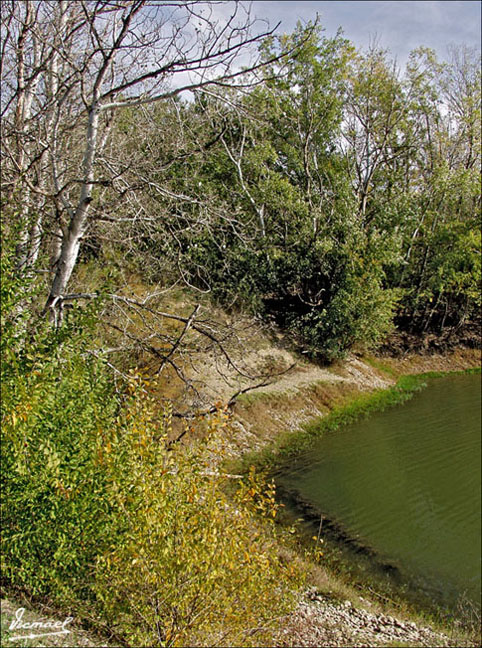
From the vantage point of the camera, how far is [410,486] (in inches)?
503

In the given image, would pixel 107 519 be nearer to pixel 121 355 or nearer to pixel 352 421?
pixel 121 355

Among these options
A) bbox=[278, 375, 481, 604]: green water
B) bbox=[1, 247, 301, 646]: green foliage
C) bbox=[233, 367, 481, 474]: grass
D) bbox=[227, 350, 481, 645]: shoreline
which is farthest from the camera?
bbox=[233, 367, 481, 474]: grass

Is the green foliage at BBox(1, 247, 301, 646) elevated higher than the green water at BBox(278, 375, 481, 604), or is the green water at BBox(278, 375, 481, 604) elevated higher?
the green foliage at BBox(1, 247, 301, 646)

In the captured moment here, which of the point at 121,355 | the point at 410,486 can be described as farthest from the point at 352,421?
the point at 121,355

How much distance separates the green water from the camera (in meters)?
9.48

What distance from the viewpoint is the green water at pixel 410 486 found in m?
9.48

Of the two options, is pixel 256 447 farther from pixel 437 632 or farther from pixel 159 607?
pixel 159 607

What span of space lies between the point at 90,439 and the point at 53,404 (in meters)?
0.45

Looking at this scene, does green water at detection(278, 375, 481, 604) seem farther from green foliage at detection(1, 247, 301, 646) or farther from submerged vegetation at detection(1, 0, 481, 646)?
green foliage at detection(1, 247, 301, 646)

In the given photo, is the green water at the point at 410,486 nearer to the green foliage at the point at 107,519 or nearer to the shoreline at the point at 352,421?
the shoreline at the point at 352,421

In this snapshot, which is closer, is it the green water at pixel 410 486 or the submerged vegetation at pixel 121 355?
the submerged vegetation at pixel 121 355

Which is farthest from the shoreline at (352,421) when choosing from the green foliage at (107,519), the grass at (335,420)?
the green foliage at (107,519)

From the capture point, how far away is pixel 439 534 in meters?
10.5

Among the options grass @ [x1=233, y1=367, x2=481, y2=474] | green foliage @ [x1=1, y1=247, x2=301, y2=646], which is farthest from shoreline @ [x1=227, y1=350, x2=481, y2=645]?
green foliage @ [x1=1, y1=247, x2=301, y2=646]
